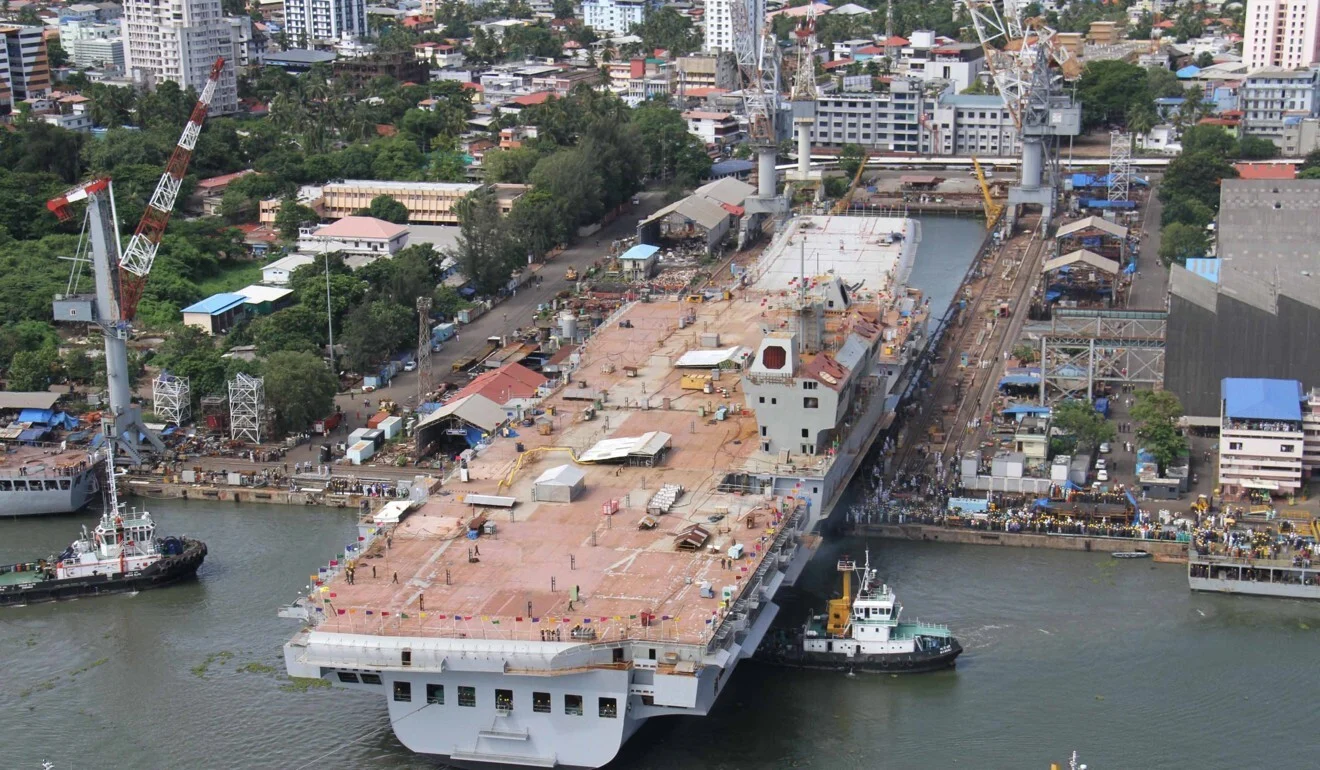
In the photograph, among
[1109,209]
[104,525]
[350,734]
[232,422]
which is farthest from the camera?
[1109,209]

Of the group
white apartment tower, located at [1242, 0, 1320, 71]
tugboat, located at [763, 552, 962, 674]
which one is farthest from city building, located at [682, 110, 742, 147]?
tugboat, located at [763, 552, 962, 674]

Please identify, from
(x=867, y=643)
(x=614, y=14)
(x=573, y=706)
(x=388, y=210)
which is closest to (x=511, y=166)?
(x=388, y=210)

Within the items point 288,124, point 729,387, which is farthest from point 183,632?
point 288,124

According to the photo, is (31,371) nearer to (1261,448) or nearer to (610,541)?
(610,541)

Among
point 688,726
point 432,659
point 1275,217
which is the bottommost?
point 688,726

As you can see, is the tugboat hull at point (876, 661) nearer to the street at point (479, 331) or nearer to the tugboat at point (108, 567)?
the tugboat at point (108, 567)

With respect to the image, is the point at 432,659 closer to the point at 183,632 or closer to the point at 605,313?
the point at 183,632
